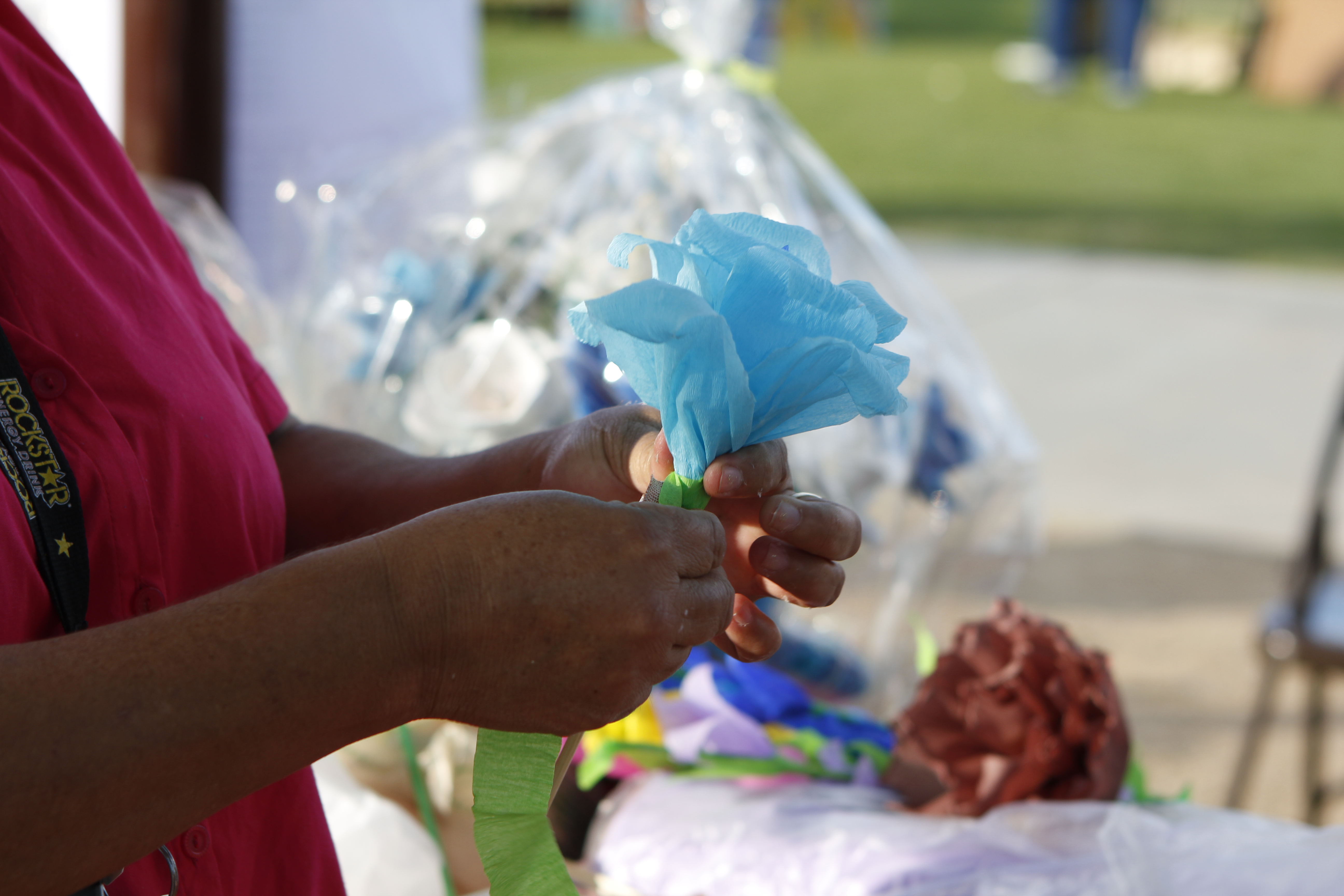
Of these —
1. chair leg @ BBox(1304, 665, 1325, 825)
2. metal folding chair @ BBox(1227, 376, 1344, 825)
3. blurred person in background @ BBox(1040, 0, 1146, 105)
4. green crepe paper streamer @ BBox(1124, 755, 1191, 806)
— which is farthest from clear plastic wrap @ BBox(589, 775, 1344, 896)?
blurred person in background @ BBox(1040, 0, 1146, 105)

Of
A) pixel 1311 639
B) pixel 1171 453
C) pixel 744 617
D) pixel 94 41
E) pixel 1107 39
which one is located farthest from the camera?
pixel 1107 39

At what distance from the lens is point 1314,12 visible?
525 inches

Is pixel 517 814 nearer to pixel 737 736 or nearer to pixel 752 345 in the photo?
pixel 752 345

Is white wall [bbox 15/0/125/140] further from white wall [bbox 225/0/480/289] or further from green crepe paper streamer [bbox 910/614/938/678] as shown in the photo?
green crepe paper streamer [bbox 910/614/938/678]

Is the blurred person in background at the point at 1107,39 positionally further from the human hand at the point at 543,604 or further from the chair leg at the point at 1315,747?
the human hand at the point at 543,604

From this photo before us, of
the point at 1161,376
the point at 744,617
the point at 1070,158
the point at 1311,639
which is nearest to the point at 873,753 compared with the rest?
the point at 744,617

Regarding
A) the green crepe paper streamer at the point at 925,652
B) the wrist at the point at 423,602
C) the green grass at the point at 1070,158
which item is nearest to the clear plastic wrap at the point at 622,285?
the green crepe paper streamer at the point at 925,652

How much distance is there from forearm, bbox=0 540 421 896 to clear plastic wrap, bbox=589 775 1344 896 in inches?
24.8

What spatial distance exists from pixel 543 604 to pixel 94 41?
2.10 metres

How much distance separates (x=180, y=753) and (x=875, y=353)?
43 centimetres

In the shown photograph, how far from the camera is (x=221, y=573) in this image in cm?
81

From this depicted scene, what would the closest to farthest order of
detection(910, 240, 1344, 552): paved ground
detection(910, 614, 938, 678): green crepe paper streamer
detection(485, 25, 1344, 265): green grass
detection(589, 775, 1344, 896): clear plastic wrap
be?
detection(589, 775, 1344, 896): clear plastic wrap → detection(910, 614, 938, 678): green crepe paper streamer → detection(910, 240, 1344, 552): paved ground → detection(485, 25, 1344, 265): green grass

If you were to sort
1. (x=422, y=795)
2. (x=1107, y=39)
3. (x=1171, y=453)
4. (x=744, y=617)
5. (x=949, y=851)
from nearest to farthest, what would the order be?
(x=744, y=617) → (x=949, y=851) → (x=422, y=795) → (x=1171, y=453) → (x=1107, y=39)

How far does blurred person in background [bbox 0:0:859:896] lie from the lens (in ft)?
1.87
